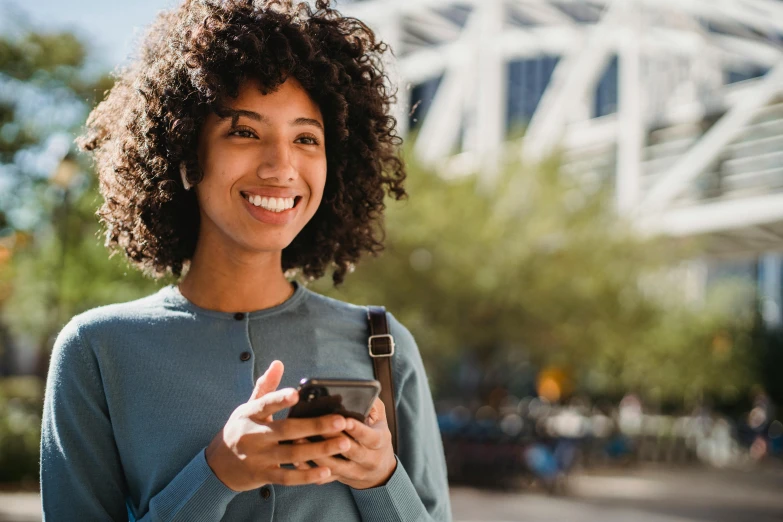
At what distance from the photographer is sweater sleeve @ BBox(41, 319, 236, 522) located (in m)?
1.93

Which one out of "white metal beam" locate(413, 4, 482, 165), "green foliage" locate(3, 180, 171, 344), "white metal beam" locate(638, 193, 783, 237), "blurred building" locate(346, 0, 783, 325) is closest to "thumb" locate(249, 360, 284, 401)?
A: "green foliage" locate(3, 180, 171, 344)

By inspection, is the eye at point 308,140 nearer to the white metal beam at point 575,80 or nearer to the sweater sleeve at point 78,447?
the sweater sleeve at point 78,447

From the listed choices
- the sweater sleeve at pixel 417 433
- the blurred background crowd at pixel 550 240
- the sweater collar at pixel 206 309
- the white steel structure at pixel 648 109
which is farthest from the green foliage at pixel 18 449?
the sweater sleeve at pixel 417 433

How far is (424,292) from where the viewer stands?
693 inches

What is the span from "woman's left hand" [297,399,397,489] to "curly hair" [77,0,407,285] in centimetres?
71

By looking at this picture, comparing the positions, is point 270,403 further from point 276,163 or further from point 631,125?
point 631,125

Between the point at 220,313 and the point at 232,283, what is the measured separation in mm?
76

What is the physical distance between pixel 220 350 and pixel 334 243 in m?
0.59

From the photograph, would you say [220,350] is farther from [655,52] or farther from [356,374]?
[655,52]

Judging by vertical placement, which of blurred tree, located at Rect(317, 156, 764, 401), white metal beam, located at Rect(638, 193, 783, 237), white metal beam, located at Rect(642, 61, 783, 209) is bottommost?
blurred tree, located at Rect(317, 156, 764, 401)

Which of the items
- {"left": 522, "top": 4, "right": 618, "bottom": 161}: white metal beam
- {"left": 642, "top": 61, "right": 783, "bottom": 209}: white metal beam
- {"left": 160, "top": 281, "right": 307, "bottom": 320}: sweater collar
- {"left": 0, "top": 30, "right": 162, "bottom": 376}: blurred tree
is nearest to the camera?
{"left": 160, "top": 281, "right": 307, "bottom": 320}: sweater collar

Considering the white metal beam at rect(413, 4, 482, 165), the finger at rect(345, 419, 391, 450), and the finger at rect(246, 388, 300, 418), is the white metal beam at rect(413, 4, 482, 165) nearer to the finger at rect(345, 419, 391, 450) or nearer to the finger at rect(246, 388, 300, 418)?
the finger at rect(345, 419, 391, 450)

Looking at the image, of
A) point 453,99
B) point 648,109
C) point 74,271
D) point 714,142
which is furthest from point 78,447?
point 648,109

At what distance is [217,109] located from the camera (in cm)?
205
